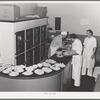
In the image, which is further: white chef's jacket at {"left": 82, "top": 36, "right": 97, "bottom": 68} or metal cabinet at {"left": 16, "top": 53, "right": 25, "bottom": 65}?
white chef's jacket at {"left": 82, "top": 36, "right": 97, "bottom": 68}

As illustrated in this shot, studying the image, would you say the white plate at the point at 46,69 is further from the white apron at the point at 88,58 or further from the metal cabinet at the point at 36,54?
the metal cabinet at the point at 36,54

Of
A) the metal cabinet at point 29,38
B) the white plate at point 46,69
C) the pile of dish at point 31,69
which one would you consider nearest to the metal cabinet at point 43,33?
the metal cabinet at point 29,38

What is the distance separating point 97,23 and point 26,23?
2.47 m

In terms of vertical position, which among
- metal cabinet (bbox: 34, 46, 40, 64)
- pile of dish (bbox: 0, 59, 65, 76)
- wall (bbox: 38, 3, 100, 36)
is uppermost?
wall (bbox: 38, 3, 100, 36)

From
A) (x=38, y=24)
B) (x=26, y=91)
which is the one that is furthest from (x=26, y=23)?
(x=26, y=91)

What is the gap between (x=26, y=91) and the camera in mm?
3070

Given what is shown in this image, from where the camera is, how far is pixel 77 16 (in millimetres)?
6348

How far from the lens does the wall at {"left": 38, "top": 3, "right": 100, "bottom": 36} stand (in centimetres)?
617

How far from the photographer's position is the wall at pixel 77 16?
243 inches

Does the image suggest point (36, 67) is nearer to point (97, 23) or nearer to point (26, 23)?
point (26, 23)

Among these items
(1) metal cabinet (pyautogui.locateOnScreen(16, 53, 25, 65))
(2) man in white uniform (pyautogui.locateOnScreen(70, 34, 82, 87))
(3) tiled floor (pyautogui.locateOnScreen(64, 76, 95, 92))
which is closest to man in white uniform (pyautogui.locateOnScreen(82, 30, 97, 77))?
(3) tiled floor (pyautogui.locateOnScreen(64, 76, 95, 92))

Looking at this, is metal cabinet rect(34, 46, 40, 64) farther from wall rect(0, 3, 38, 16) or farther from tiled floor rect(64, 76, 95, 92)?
tiled floor rect(64, 76, 95, 92)

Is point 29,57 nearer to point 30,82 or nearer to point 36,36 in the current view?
point 36,36

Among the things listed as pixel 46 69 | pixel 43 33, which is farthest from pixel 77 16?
pixel 46 69
